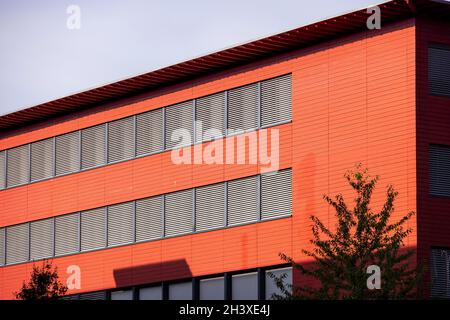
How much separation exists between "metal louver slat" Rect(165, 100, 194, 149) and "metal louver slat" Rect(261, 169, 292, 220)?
4838 millimetres

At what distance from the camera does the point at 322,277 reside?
34.1 m

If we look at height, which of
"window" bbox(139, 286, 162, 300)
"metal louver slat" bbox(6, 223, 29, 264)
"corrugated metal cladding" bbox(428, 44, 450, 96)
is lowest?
"window" bbox(139, 286, 162, 300)

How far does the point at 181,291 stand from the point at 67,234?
827 centimetres

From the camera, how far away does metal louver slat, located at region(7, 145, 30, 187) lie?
58.7 meters

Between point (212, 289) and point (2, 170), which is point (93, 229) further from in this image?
point (2, 170)

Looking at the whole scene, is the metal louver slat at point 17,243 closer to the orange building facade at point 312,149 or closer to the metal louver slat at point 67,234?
the metal louver slat at point 67,234

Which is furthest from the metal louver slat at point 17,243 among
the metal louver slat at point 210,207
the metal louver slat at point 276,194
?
the metal louver slat at point 276,194

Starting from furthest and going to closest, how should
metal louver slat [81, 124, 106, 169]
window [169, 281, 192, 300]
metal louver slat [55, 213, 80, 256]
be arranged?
1. metal louver slat [55, 213, 80, 256]
2. metal louver slat [81, 124, 106, 169]
3. window [169, 281, 192, 300]

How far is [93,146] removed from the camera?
55.1 m

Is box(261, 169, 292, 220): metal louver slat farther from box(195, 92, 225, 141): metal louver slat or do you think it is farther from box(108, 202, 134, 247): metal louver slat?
box(108, 202, 134, 247): metal louver slat

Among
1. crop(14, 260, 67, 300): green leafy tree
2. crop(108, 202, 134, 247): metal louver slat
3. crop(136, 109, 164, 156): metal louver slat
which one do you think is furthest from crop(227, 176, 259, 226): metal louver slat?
crop(14, 260, 67, 300): green leafy tree
